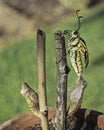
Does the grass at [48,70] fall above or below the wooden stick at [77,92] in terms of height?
above

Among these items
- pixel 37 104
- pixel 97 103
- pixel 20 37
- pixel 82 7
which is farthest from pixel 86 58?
pixel 82 7

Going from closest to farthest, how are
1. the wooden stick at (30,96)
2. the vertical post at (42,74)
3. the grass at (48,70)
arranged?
the vertical post at (42,74)
the wooden stick at (30,96)
the grass at (48,70)

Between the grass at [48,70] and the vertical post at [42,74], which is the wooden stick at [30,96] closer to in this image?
the vertical post at [42,74]

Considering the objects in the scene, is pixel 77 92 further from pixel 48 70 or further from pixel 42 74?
pixel 48 70

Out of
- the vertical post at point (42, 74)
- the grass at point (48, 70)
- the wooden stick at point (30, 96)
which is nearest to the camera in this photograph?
the vertical post at point (42, 74)

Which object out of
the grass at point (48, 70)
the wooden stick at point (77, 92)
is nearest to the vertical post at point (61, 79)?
the wooden stick at point (77, 92)

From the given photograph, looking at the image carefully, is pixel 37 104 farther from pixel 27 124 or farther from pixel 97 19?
pixel 97 19

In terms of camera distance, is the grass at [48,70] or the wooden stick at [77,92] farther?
the grass at [48,70]
